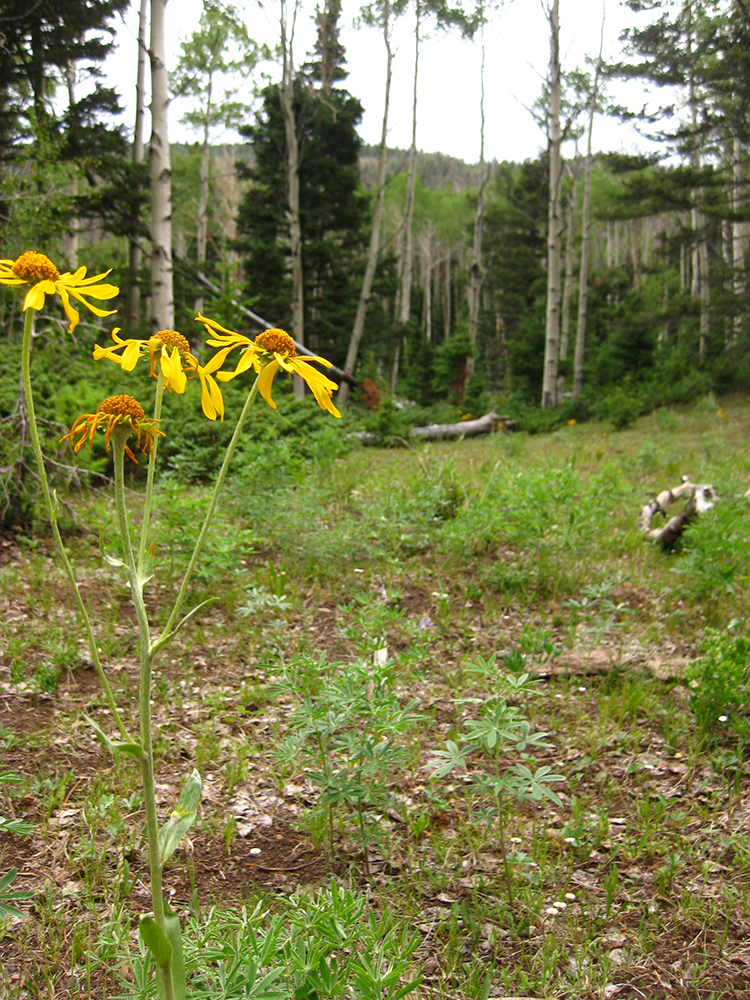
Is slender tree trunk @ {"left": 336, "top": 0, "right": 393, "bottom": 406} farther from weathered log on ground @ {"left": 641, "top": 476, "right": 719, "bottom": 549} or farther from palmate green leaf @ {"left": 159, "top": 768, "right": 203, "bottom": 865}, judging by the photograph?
palmate green leaf @ {"left": 159, "top": 768, "right": 203, "bottom": 865}

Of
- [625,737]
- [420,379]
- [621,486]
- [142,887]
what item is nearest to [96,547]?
[142,887]

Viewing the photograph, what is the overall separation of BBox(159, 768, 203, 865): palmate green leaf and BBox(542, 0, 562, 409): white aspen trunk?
42.0ft

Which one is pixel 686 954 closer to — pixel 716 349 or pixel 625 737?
pixel 625 737

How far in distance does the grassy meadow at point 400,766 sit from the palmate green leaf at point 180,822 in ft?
0.83

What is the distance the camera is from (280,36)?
12375 millimetres

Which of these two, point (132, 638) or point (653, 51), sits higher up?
point (653, 51)

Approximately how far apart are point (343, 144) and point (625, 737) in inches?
617

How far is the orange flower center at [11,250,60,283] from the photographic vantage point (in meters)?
0.94

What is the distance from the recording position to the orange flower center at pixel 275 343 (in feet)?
3.44

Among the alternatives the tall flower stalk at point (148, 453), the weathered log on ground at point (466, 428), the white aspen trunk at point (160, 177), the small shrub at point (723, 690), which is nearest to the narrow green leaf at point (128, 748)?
the tall flower stalk at point (148, 453)

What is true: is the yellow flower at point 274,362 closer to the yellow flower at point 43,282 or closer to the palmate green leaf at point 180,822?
the yellow flower at point 43,282

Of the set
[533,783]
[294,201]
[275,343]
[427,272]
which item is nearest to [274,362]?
[275,343]

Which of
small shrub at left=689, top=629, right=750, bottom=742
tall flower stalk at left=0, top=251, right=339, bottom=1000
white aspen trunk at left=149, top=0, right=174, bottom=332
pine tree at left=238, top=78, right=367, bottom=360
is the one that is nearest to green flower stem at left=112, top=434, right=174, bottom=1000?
tall flower stalk at left=0, top=251, right=339, bottom=1000

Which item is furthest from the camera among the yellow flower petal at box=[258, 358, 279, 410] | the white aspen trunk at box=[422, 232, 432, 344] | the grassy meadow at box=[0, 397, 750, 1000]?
the white aspen trunk at box=[422, 232, 432, 344]
